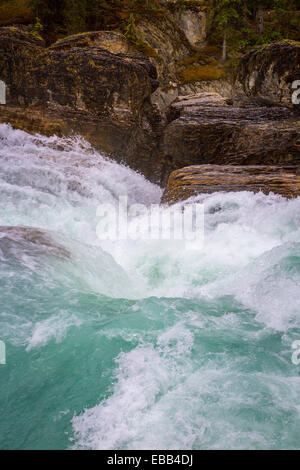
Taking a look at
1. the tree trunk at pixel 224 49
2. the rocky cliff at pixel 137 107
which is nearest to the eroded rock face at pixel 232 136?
the rocky cliff at pixel 137 107

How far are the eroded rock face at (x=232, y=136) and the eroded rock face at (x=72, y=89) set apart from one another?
2201 millimetres

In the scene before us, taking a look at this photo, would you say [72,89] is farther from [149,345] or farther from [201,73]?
[201,73]

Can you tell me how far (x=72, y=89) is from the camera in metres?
11.1

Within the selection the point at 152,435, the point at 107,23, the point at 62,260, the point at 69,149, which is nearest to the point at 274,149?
the point at 69,149

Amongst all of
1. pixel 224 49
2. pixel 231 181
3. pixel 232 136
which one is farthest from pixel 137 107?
pixel 224 49

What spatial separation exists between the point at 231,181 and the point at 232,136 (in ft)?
11.3

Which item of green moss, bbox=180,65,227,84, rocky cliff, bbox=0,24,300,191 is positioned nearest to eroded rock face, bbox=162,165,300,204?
rocky cliff, bbox=0,24,300,191

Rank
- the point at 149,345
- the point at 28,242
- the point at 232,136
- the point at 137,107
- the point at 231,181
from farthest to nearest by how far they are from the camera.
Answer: the point at 137,107 < the point at 232,136 < the point at 231,181 < the point at 28,242 < the point at 149,345

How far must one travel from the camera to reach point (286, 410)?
2.12 metres

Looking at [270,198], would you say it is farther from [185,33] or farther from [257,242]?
[185,33]

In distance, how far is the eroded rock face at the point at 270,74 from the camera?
984 centimetres

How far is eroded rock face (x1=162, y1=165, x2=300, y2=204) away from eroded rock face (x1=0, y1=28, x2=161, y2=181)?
4602 millimetres

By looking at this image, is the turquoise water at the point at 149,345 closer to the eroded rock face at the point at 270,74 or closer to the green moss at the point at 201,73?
the eroded rock face at the point at 270,74

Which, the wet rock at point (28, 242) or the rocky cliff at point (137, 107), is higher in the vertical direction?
the rocky cliff at point (137, 107)
